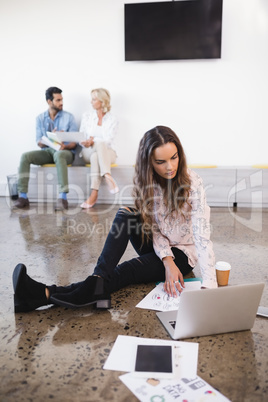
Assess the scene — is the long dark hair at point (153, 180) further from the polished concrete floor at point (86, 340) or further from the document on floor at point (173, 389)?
the document on floor at point (173, 389)

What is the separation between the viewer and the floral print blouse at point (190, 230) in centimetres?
140

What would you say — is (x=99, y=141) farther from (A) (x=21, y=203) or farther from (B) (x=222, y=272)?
(B) (x=222, y=272)

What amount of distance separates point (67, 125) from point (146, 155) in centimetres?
252

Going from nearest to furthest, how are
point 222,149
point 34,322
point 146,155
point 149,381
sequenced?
point 149,381 < point 34,322 < point 146,155 < point 222,149

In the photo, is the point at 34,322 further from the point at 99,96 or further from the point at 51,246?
the point at 99,96

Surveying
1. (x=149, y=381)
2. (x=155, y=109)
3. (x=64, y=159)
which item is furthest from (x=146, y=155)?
(x=155, y=109)

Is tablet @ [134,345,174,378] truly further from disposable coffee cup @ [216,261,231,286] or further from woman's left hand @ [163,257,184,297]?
disposable coffee cup @ [216,261,231,286]

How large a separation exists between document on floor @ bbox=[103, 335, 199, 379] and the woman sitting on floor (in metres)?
0.26

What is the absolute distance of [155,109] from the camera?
3758mm

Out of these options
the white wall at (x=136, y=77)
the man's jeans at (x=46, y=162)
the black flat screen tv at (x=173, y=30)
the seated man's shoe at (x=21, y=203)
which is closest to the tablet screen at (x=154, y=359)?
the man's jeans at (x=46, y=162)

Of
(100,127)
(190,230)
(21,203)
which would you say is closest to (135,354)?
(190,230)

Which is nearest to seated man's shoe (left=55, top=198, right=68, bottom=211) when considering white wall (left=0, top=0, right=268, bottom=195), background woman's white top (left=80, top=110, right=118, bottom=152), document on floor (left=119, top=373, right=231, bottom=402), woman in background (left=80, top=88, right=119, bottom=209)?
woman in background (left=80, top=88, right=119, bottom=209)

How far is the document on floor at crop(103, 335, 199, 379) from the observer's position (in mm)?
1025

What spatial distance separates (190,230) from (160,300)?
343 mm
